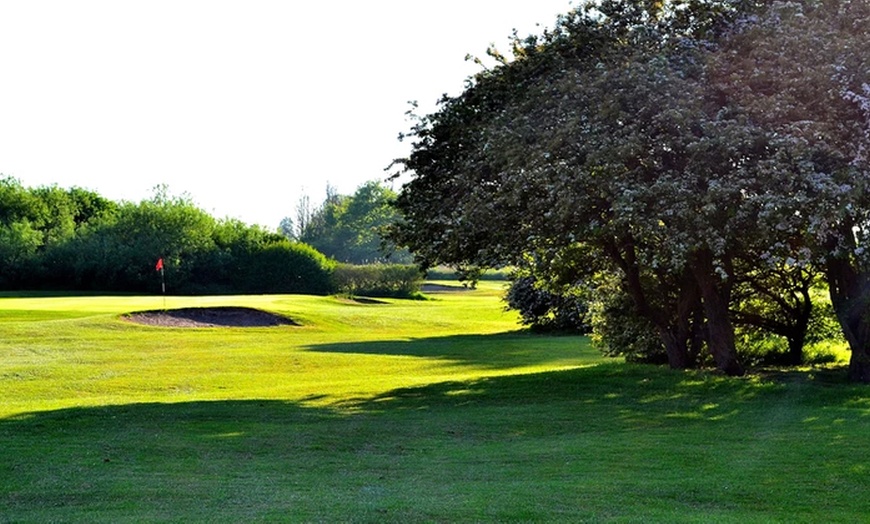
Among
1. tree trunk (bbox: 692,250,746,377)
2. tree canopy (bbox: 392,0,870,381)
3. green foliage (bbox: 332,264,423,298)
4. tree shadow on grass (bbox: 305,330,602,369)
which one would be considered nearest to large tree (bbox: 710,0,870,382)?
tree canopy (bbox: 392,0,870,381)

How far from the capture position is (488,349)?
39938 mm

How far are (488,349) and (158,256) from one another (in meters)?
44.1

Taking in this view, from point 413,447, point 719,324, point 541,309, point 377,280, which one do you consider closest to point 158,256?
point 377,280

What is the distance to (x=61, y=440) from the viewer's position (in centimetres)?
1548

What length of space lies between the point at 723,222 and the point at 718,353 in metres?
6.04

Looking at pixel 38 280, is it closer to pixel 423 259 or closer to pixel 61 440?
pixel 423 259

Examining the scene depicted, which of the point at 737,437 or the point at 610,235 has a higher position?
the point at 610,235

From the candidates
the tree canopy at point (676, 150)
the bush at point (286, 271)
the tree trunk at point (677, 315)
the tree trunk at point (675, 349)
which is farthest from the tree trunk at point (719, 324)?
the bush at point (286, 271)

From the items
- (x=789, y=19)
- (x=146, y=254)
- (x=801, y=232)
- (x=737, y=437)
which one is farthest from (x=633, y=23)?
(x=146, y=254)

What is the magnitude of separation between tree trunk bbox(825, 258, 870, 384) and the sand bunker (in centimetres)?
3046

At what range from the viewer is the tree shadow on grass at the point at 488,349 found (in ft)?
114

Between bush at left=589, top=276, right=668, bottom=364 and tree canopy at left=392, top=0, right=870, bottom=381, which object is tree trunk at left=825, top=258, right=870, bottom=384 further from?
bush at left=589, top=276, right=668, bottom=364

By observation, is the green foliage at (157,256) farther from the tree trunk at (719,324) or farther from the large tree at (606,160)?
the tree trunk at (719,324)

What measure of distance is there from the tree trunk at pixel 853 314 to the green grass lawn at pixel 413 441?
22.0 inches
